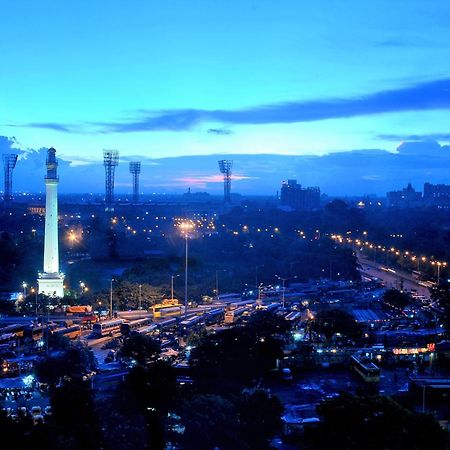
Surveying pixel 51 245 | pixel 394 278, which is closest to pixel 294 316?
pixel 51 245

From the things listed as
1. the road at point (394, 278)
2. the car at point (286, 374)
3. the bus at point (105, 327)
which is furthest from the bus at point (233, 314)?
the road at point (394, 278)

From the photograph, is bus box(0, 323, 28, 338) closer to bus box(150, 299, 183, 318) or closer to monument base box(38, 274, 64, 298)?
bus box(150, 299, 183, 318)

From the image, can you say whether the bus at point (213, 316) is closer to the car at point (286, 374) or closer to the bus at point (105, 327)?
the bus at point (105, 327)

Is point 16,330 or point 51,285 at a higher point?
point 51,285

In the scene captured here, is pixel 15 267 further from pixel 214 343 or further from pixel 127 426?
pixel 127 426

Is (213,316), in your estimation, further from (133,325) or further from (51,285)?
(51,285)

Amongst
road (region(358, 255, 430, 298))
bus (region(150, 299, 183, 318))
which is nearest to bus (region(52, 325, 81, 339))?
bus (region(150, 299, 183, 318))
